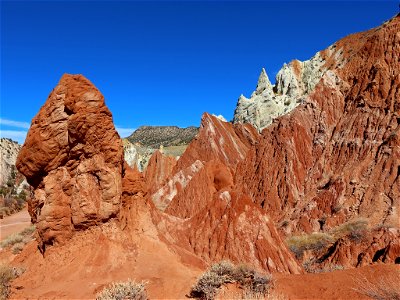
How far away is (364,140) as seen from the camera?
1841 inches

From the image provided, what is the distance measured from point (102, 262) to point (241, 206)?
14972mm

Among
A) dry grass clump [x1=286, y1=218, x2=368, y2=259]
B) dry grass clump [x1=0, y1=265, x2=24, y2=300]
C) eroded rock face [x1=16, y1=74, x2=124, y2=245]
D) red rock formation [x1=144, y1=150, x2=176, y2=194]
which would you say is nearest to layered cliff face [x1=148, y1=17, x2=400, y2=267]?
dry grass clump [x1=286, y1=218, x2=368, y2=259]

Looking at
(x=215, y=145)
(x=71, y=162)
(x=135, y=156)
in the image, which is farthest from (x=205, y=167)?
(x=135, y=156)

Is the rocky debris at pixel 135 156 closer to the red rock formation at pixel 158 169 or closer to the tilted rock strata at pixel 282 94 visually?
the red rock formation at pixel 158 169

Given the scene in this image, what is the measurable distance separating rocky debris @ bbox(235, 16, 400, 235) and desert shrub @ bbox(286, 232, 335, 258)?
3.71m

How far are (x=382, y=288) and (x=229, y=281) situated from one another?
4.31 m

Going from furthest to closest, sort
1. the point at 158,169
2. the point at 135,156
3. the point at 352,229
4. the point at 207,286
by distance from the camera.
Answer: the point at 135,156, the point at 158,169, the point at 352,229, the point at 207,286

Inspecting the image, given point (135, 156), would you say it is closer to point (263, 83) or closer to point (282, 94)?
point (263, 83)

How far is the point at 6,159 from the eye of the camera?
9375 cm

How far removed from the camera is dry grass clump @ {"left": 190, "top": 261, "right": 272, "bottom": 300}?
443 inches

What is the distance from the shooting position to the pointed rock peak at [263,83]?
74.5m

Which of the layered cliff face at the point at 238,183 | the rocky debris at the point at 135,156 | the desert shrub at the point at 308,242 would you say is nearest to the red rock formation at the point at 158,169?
the layered cliff face at the point at 238,183

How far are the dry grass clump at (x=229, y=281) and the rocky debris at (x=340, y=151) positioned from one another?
29.2 meters

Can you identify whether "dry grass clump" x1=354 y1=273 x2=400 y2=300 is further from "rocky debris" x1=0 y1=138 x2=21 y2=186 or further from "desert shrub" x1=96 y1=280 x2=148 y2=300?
"rocky debris" x1=0 y1=138 x2=21 y2=186
